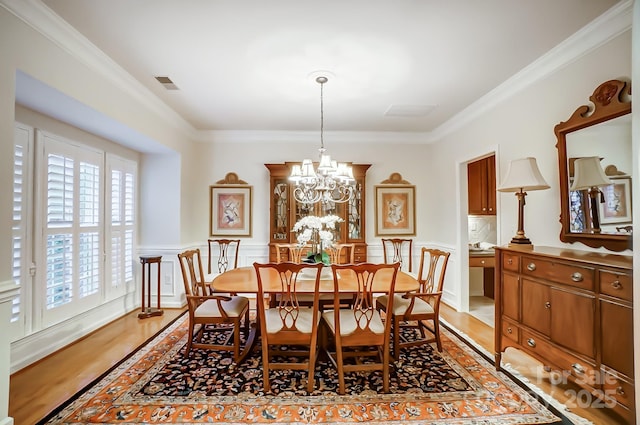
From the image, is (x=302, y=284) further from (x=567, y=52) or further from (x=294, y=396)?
(x=567, y=52)

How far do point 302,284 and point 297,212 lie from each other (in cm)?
227

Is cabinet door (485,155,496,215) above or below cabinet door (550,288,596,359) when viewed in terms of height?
above

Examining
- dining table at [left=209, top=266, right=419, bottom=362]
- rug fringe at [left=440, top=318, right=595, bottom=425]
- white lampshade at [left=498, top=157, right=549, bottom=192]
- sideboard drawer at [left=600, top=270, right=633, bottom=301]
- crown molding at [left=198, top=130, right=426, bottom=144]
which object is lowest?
rug fringe at [left=440, top=318, right=595, bottom=425]

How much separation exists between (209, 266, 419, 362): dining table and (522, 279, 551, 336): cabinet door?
2.59 ft

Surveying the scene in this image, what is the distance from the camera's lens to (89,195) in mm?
3559

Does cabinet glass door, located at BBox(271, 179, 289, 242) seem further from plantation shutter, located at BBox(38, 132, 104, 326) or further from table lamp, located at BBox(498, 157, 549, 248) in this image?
table lamp, located at BBox(498, 157, 549, 248)

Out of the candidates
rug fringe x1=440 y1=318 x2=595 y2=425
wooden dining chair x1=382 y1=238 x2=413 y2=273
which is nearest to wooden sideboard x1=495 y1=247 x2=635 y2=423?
rug fringe x1=440 y1=318 x2=595 y2=425

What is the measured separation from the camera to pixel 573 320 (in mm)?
1967

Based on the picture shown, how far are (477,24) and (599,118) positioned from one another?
1.11 meters

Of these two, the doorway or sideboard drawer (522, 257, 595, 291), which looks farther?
the doorway

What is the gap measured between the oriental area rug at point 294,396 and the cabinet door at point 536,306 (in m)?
0.53

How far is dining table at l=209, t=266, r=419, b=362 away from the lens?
8.11ft

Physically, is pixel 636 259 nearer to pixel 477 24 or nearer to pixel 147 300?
pixel 477 24

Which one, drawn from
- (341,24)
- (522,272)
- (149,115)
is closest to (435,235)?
(522,272)
